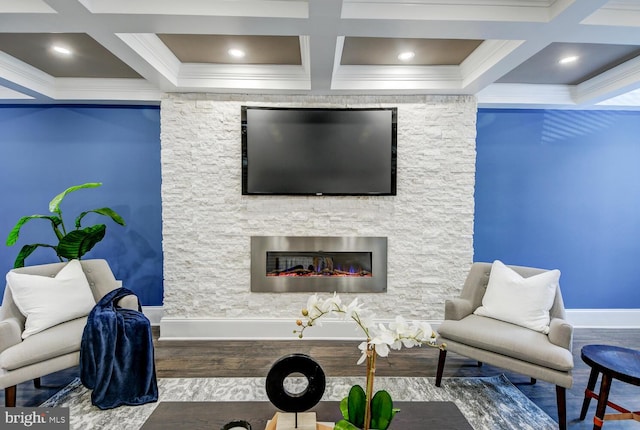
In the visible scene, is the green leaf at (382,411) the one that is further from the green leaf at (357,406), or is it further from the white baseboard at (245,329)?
the white baseboard at (245,329)

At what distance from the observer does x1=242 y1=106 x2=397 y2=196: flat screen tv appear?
3.41 metres

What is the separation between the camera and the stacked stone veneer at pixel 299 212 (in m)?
3.46

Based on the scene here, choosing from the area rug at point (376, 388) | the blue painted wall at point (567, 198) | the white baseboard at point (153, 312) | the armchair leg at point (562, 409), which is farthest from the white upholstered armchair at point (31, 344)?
the blue painted wall at point (567, 198)

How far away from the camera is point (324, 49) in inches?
96.0

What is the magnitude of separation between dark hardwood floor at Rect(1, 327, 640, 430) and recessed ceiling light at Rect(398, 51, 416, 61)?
273cm

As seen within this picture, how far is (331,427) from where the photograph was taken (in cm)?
142

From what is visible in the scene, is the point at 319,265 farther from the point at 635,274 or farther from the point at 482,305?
the point at 635,274

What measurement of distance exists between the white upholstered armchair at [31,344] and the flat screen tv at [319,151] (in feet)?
5.58

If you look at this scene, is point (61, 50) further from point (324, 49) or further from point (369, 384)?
point (369, 384)

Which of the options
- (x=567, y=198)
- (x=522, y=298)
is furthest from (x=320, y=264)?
(x=567, y=198)

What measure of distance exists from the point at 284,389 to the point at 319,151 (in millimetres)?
2453

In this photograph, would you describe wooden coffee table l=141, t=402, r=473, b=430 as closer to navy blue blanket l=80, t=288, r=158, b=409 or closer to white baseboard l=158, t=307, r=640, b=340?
navy blue blanket l=80, t=288, r=158, b=409

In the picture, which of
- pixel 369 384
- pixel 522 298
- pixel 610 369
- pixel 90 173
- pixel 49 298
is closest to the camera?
pixel 369 384

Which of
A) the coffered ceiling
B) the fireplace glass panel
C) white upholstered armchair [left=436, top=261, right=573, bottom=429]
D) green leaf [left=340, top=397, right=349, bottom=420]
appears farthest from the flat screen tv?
green leaf [left=340, top=397, right=349, bottom=420]
